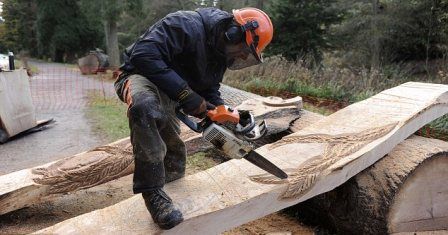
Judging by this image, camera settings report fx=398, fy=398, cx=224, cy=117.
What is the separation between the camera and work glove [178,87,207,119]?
Result: 8.21 feet

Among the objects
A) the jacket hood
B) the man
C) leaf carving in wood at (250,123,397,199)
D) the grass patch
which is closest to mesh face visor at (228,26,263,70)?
the man

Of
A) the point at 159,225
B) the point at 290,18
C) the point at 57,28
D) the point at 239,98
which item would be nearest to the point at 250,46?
the point at 159,225

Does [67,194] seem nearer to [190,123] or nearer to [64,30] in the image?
[190,123]

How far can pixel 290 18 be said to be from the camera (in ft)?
48.2

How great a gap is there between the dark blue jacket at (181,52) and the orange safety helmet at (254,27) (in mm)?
95

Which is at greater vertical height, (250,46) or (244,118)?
(250,46)

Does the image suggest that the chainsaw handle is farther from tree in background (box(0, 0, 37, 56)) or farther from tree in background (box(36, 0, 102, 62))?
tree in background (box(0, 0, 37, 56))

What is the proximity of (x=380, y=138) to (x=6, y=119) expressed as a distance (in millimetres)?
5268

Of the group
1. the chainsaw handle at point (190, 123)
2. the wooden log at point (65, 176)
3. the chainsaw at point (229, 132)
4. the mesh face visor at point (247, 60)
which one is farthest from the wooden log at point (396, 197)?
the wooden log at point (65, 176)

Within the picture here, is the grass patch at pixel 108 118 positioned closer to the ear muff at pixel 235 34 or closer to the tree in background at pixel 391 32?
the ear muff at pixel 235 34

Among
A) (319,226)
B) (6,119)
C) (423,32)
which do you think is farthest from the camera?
(423,32)

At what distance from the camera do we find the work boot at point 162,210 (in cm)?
230

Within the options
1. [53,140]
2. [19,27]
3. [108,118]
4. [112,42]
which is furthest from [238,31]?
[19,27]

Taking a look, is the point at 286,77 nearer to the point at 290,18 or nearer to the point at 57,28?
the point at 290,18
